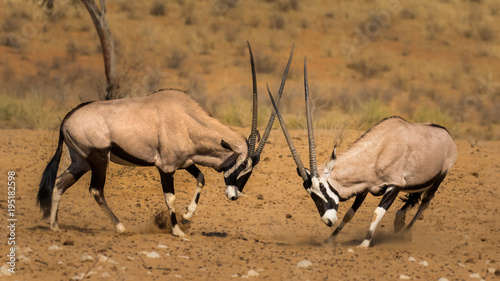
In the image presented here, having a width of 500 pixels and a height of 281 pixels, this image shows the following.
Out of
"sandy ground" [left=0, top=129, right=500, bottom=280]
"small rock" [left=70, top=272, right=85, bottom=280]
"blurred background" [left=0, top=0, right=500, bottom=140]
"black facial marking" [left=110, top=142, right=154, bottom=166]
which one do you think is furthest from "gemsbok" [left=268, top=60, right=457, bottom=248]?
"blurred background" [left=0, top=0, right=500, bottom=140]

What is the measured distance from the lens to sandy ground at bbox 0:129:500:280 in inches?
265

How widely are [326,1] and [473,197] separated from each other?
24344 mm

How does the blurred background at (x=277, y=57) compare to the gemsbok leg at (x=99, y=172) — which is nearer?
the gemsbok leg at (x=99, y=172)

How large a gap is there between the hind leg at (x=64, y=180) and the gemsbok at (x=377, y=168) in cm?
241

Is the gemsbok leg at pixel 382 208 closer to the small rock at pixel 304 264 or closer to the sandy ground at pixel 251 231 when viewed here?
the sandy ground at pixel 251 231

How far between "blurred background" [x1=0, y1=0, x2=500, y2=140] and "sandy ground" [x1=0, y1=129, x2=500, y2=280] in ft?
10.4

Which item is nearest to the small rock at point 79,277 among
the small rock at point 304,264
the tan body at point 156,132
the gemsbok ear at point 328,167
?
the tan body at point 156,132

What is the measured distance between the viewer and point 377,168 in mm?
7785

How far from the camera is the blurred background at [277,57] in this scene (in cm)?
1750

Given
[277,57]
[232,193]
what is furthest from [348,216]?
[277,57]

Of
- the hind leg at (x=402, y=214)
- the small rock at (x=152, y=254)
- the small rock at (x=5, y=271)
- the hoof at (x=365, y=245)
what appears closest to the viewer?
the small rock at (x=5, y=271)

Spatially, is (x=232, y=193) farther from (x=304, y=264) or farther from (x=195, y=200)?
(x=304, y=264)

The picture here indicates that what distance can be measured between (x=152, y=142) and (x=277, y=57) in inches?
737

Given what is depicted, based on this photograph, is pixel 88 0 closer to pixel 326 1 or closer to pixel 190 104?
pixel 190 104
